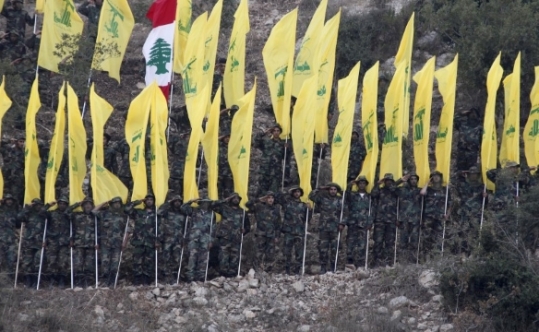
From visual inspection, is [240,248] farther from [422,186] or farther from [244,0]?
[244,0]

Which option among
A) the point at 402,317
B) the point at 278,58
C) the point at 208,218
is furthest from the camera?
the point at 278,58

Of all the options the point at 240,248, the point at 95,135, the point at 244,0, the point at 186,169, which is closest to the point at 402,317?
the point at 240,248

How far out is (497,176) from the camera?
65.4 feet

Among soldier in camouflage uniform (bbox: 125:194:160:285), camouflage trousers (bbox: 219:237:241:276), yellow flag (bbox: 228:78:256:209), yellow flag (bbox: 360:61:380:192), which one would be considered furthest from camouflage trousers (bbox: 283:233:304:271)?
soldier in camouflage uniform (bbox: 125:194:160:285)

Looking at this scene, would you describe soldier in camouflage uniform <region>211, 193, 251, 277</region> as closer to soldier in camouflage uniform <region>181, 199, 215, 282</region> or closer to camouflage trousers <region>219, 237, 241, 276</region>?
camouflage trousers <region>219, 237, 241, 276</region>

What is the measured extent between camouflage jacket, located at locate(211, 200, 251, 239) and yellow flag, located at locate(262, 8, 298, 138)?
2458mm

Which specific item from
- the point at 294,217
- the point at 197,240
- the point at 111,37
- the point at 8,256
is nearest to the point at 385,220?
the point at 294,217

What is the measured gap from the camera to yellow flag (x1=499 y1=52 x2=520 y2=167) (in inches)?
805

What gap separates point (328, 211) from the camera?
1978 centimetres

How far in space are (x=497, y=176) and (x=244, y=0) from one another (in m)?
5.95

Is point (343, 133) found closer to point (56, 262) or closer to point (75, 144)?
point (75, 144)

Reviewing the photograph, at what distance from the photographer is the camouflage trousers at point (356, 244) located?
20.0 meters

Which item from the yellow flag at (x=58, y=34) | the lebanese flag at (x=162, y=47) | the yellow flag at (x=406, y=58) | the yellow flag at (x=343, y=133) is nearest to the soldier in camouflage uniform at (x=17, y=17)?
the yellow flag at (x=58, y=34)

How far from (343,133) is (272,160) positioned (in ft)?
4.84
